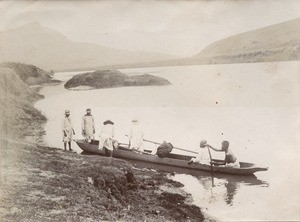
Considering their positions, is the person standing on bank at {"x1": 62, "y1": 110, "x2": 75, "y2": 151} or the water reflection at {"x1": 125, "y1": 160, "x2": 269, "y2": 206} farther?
the person standing on bank at {"x1": 62, "y1": 110, "x2": 75, "y2": 151}

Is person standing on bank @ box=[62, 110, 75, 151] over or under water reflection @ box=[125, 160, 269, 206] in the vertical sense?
over

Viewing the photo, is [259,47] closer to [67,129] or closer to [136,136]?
[136,136]

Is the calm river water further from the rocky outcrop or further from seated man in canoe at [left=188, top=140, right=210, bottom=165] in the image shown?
the rocky outcrop

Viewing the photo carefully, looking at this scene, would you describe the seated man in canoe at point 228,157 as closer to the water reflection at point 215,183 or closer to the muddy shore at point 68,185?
the water reflection at point 215,183

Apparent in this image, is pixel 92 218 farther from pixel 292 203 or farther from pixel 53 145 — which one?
pixel 292 203

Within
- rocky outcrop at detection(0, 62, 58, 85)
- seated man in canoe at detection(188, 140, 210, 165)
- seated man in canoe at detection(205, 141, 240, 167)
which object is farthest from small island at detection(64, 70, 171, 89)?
seated man in canoe at detection(205, 141, 240, 167)

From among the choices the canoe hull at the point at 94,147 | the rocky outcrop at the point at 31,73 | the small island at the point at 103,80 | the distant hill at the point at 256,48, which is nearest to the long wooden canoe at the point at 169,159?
the canoe hull at the point at 94,147

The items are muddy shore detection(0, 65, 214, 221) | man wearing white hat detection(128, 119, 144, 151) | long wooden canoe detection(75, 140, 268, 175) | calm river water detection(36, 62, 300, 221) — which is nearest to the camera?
calm river water detection(36, 62, 300, 221)
